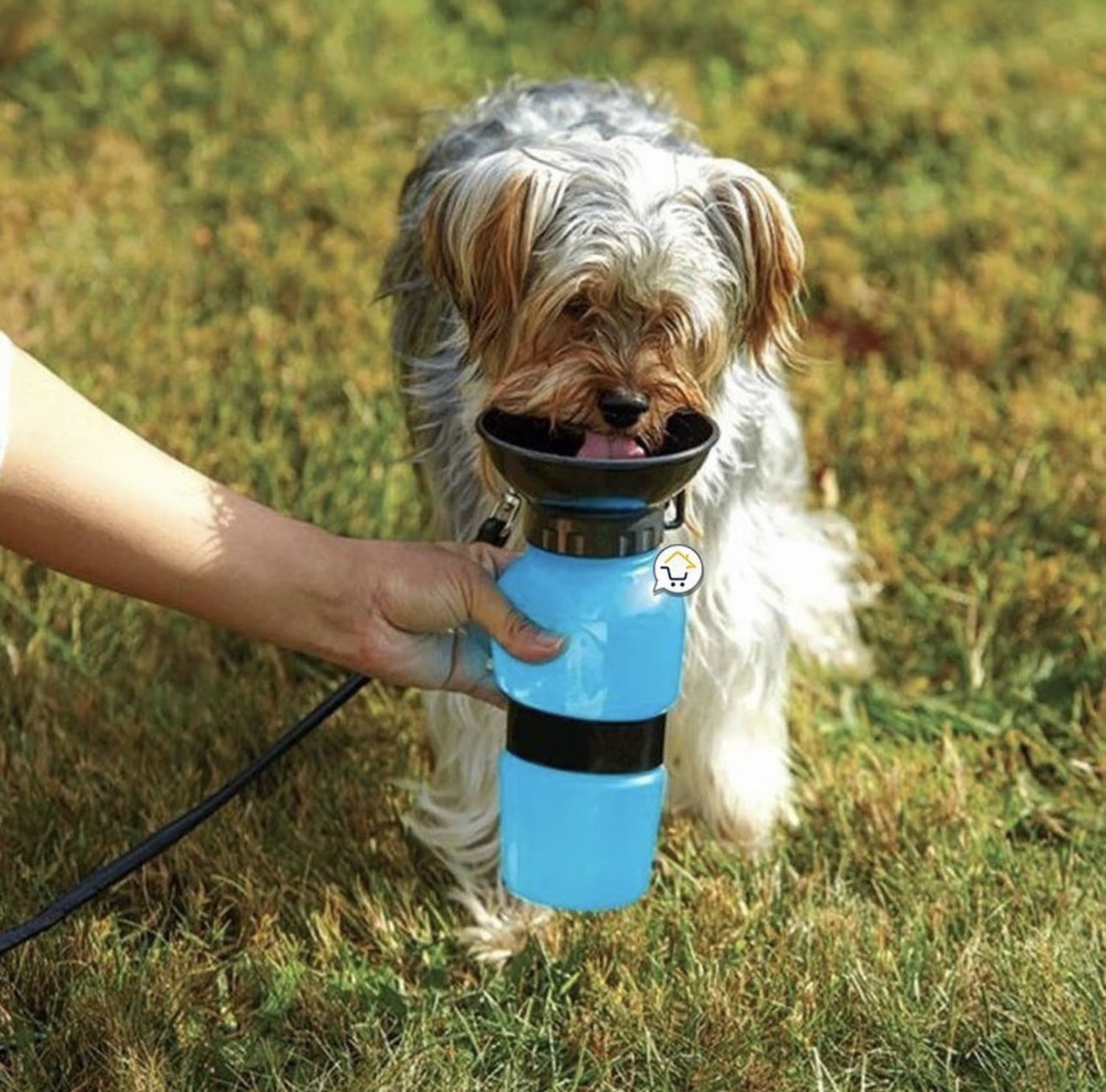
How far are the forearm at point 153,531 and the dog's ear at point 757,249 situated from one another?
0.78 meters

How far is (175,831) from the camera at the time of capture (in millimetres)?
3322

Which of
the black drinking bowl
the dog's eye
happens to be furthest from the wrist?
the dog's eye

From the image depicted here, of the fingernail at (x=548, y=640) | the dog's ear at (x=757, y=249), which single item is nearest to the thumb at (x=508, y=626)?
the fingernail at (x=548, y=640)

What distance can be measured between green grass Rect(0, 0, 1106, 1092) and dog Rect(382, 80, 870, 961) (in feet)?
0.49

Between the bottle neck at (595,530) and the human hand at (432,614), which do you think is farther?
the human hand at (432,614)

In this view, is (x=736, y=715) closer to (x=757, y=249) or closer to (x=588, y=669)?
(x=757, y=249)

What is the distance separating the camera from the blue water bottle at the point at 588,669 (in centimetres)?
274

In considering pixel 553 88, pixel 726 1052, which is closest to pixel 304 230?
pixel 553 88

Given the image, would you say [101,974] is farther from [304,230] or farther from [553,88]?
[304,230]

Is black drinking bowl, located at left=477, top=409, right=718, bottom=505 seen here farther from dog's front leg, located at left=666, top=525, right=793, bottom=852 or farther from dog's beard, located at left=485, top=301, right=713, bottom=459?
dog's front leg, located at left=666, top=525, right=793, bottom=852

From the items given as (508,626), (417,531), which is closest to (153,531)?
(508,626)

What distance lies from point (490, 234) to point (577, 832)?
928 mm

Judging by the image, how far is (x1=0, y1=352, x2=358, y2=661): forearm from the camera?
2.82 metres

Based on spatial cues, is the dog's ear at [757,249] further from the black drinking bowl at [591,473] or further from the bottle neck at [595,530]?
A: the bottle neck at [595,530]
